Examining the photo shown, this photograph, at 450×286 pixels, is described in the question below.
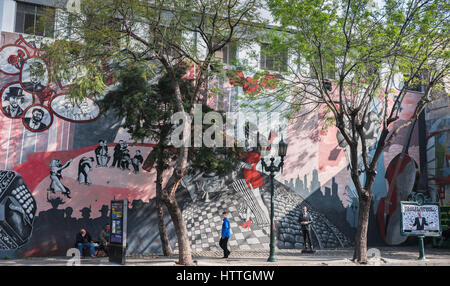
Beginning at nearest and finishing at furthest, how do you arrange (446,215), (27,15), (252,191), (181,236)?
(181,236), (27,15), (252,191), (446,215)

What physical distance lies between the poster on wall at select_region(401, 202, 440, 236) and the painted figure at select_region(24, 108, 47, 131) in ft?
44.5

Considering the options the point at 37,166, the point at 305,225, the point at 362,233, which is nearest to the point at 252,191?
the point at 305,225

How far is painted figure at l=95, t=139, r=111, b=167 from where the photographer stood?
54.1ft

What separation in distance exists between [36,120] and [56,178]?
7.54 ft

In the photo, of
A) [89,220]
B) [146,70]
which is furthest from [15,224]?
[146,70]

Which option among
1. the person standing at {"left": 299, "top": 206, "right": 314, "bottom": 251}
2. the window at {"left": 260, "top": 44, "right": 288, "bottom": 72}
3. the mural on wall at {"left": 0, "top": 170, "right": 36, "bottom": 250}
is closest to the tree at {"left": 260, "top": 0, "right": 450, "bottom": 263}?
the window at {"left": 260, "top": 44, "right": 288, "bottom": 72}

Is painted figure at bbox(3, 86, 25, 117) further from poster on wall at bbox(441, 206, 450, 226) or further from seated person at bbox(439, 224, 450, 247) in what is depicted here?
seated person at bbox(439, 224, 450, 247)

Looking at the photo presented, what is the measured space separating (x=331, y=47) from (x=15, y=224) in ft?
41.6

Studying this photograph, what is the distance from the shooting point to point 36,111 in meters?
16.0

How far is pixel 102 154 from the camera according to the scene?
16.5 metres

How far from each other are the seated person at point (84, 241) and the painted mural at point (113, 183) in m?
0.55

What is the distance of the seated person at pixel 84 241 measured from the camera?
15305mm
